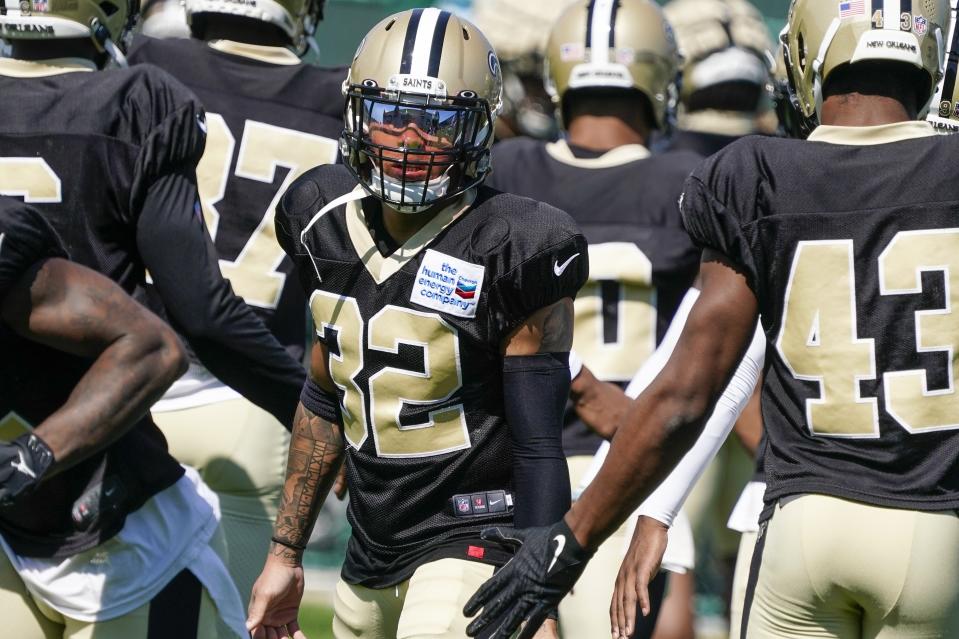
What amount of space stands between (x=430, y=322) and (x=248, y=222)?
1.59 m

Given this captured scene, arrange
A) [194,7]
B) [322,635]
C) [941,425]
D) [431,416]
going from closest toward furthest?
[941,425] → [431,416] → [194,7] → [322,635]

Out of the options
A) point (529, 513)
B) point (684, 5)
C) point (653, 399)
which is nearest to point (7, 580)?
point (529, 513)

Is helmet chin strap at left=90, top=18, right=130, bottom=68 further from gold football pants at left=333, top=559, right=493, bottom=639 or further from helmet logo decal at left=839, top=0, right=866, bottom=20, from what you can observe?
helmet logo decal at left=839, top=0, right=866, bottom=20

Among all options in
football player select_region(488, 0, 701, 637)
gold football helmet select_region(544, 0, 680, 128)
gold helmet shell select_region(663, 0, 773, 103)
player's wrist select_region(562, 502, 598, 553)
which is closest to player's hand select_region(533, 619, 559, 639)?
player's wrist select_region(562, 502, 598, 553)

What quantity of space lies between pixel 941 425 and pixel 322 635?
11.7 ft

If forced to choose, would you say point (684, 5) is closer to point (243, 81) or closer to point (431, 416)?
point (243, 81)

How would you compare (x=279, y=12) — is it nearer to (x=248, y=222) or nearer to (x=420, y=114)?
(x=248, y=222)

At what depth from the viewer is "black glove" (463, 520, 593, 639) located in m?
2.95

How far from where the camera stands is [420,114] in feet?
10.8

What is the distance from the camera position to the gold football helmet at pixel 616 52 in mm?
4785

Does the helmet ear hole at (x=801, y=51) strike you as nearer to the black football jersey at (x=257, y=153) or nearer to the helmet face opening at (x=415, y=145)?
the helmet face opening at (x=415, y=145)

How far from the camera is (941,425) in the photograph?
297cm

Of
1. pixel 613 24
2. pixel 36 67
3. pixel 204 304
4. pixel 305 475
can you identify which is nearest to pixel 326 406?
pixel 305 475

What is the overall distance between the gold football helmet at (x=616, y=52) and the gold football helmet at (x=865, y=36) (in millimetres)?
1598
